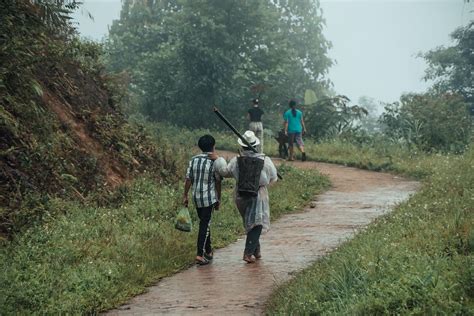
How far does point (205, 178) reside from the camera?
909cm

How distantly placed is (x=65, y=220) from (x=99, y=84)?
731 cm

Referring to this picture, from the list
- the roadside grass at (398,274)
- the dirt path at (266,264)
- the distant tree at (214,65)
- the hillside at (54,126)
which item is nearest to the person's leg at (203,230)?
the dirt path at (266,264)

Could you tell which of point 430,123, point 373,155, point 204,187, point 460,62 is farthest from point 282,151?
point 460,62

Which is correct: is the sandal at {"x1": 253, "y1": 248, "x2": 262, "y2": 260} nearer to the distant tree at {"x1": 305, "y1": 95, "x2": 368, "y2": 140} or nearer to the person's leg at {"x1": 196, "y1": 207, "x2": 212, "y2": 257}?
the person's leg at {"x1": 196, "y1": 207, "x2": 212, "y2": 257}

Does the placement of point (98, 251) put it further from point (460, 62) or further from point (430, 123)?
point (460, 62)

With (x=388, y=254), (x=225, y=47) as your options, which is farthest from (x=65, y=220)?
(x=225, y=47)

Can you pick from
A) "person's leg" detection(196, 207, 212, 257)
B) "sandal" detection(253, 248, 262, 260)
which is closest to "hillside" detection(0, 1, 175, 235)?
"person's leg" detection(196, 207, 212, 257)

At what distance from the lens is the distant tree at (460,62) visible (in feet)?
131

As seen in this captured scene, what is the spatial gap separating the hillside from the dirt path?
2980 millimetres

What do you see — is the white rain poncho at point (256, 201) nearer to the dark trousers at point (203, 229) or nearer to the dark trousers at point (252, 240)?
the dark trousers at point (252, 240)

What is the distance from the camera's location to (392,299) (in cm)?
538

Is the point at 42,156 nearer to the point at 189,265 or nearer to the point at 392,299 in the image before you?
the point at 189,265

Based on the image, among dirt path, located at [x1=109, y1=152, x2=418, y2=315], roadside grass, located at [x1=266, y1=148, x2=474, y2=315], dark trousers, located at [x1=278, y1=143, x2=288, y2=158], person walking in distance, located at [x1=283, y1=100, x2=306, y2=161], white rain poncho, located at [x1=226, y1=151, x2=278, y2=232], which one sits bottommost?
dirt path, located at [x1=109, y1=152, x2=418, y2=315]

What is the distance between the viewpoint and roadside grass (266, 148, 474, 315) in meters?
5.34
